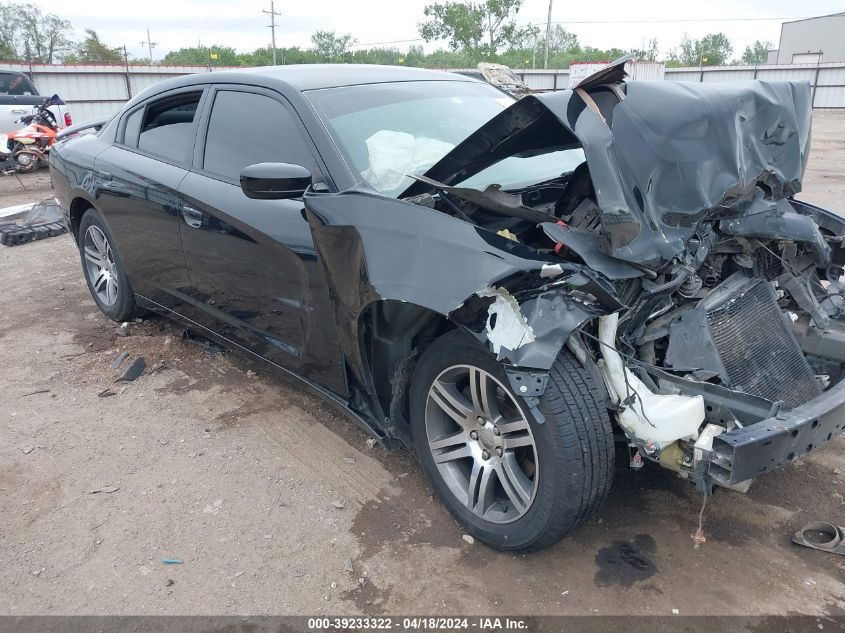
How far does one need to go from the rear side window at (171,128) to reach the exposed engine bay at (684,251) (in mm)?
1741

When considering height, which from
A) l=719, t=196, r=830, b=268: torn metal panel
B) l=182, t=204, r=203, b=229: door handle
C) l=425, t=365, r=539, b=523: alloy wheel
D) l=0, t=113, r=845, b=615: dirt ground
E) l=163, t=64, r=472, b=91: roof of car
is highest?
l=163, t=64, r=472, b=91: roof of car

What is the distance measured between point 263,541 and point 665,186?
6.96ft

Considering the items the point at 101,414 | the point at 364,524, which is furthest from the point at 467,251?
the point at 101,414

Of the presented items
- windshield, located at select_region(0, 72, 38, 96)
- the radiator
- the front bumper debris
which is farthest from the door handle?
windshield, located at select_region(0, 72, 38, 96)

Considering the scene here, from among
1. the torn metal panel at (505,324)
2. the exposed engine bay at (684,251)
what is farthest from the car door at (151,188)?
the torn metal panel at (505,324)

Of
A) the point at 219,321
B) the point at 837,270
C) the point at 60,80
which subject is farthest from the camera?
the point at 60,80

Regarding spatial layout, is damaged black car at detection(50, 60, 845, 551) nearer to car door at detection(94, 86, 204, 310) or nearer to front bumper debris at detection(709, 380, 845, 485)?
front bumper debris at detection(709, 380, 845, 485)

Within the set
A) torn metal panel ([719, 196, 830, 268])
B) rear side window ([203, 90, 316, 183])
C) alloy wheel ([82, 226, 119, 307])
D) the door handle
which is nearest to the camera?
torn metal panel ([719, 196, 830, 268])

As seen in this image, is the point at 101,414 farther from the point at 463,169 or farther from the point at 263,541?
the point at 463,169

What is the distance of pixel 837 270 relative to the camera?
3246 millimetres

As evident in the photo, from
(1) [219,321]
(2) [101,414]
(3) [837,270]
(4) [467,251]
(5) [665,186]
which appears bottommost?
(2) [101,414]

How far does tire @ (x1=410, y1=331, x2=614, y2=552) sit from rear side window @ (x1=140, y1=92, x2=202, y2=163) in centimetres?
216

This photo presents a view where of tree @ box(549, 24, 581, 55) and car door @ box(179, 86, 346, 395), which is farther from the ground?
tree @ box(549, 24, 581, 55)

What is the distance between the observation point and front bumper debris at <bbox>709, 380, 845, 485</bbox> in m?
2.07
